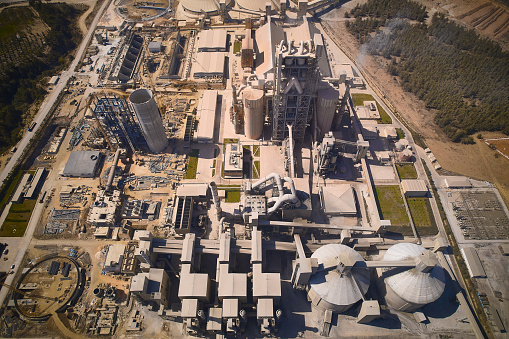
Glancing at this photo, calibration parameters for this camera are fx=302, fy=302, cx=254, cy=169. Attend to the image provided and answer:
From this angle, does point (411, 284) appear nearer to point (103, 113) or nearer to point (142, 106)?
point (142, 106)

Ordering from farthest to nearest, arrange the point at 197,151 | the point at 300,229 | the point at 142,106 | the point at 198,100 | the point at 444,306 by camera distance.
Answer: the point at 198,100
the point at 197,151
the point at 142,106
the point at 300,229
the point at 444,306

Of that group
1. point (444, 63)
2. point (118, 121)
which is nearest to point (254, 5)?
point (444, 63)

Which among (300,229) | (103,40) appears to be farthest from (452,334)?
(103,40)

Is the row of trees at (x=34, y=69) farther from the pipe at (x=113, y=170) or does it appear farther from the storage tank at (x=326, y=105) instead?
the storage tank at (x=326, y=105)

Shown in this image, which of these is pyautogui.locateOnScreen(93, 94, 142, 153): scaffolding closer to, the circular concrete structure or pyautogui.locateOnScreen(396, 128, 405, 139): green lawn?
the circular concrete structure

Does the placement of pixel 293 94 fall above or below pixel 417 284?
above

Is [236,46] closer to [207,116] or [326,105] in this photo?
[207,116]
